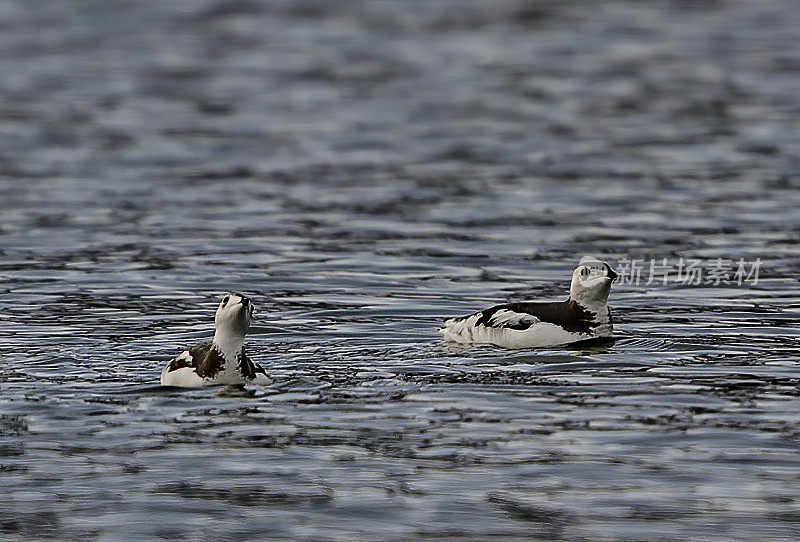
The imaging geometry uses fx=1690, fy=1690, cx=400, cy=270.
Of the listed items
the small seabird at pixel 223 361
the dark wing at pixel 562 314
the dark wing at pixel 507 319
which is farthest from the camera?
the dark wing at pixel 562 314

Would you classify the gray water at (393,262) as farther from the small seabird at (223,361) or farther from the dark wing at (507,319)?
the dark wing at (507,319)

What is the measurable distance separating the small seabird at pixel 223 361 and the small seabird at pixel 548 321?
2790 millimetres

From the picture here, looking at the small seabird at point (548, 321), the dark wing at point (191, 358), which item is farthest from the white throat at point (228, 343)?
the small seabird at point (548, 321)

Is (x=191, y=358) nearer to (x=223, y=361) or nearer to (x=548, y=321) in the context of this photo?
(x=223, y=361)

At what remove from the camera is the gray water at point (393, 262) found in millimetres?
12586

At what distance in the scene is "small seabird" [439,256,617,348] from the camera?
1742cm

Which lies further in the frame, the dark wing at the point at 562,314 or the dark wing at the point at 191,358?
the dark wing at the point at 562,314

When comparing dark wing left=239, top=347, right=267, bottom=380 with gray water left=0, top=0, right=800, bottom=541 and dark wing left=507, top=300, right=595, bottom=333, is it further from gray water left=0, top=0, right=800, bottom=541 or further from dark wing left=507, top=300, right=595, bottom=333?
dark wing left=507, top=300, right=595, bottom=333

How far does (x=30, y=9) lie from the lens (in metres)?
53.3

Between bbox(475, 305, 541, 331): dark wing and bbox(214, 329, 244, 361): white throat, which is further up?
bbox(214, 329, 244, 361): white throat

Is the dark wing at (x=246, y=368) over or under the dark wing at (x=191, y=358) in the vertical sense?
under

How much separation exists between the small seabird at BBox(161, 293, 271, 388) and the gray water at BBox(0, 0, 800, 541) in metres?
0.20

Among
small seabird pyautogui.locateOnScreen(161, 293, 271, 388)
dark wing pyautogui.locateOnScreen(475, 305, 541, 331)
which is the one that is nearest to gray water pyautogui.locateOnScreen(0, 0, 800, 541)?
small seabird pyautogui.locateOnScreen(161, 293, 271, 388)

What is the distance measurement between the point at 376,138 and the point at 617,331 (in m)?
16.8
